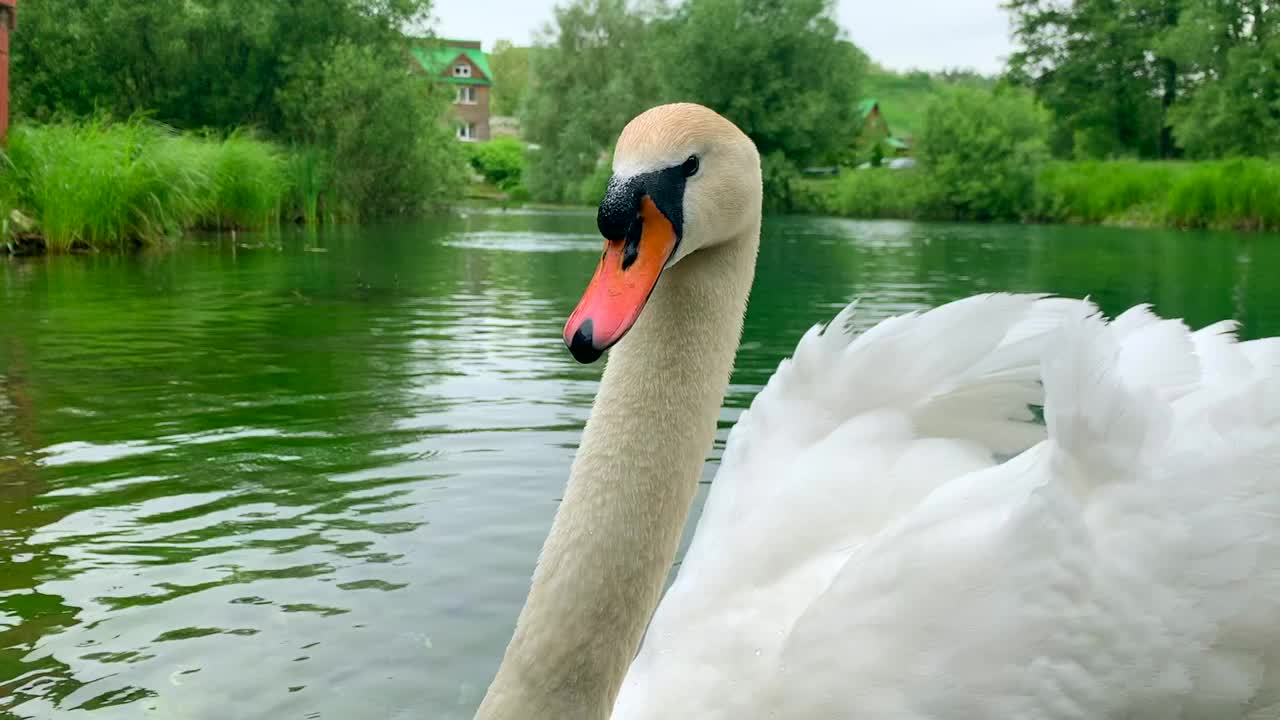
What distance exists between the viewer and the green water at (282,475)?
348 centimetres

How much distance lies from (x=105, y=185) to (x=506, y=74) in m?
114

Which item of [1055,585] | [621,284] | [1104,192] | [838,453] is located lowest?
[1055,585]

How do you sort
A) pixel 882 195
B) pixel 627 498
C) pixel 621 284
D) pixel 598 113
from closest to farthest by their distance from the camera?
pixel 621 284 < pixel 627 498 < pixel 882 195 < pixel 598 113

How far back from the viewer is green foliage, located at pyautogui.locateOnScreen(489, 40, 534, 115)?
12194 centimetres

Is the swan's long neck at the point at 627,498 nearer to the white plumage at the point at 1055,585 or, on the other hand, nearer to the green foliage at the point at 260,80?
the white plumage at the point at 1055,585

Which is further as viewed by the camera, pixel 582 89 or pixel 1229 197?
pixel 582 89

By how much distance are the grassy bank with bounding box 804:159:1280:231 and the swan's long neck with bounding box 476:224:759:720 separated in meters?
32.7

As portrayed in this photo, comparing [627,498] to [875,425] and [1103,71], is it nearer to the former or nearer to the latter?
[875,425]

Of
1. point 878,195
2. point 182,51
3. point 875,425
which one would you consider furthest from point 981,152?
point 875,425

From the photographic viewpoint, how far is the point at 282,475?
550cm

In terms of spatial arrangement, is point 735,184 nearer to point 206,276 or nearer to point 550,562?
point 550,562

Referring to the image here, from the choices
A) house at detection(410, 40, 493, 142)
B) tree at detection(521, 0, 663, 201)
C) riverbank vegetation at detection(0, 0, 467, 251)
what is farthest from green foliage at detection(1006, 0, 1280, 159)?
house at detection(410, 40, 493, 142)

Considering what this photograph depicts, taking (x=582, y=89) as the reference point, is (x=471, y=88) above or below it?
above

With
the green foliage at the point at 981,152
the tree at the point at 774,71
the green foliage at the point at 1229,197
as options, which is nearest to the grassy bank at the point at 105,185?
the green foliage at the point at 1229,197
